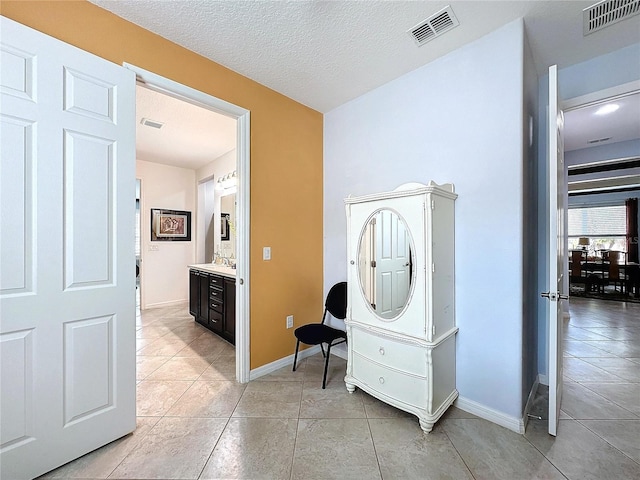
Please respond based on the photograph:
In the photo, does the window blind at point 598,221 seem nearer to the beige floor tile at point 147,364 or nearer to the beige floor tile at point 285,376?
the beige floor tile at point 285,376

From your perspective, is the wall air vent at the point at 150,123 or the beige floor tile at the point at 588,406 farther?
the wall air vent at the point at 150,123

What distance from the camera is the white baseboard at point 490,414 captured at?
1771 millimetres

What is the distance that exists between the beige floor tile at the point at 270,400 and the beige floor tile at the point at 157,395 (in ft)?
1.70

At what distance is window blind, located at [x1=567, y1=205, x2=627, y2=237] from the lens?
7.28 metres

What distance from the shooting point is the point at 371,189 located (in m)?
2.66

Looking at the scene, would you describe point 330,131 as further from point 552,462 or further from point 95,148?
point 552,462

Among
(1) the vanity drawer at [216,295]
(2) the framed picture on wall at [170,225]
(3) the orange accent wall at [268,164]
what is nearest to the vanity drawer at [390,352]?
(3) the orange accent wall at [268,164]

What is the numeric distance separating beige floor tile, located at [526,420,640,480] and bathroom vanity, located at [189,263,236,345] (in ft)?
8.85

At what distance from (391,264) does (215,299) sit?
2.37 meters

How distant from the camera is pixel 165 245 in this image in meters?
5.18

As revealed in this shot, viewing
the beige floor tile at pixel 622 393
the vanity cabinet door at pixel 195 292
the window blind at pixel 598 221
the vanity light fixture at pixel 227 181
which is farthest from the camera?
the window blind at pixel 598 221

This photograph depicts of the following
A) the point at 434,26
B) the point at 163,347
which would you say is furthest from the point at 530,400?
the point at 163,347

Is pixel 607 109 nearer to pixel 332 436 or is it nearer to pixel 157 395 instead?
pixel 332 436

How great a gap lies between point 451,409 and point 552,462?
0.59 m
